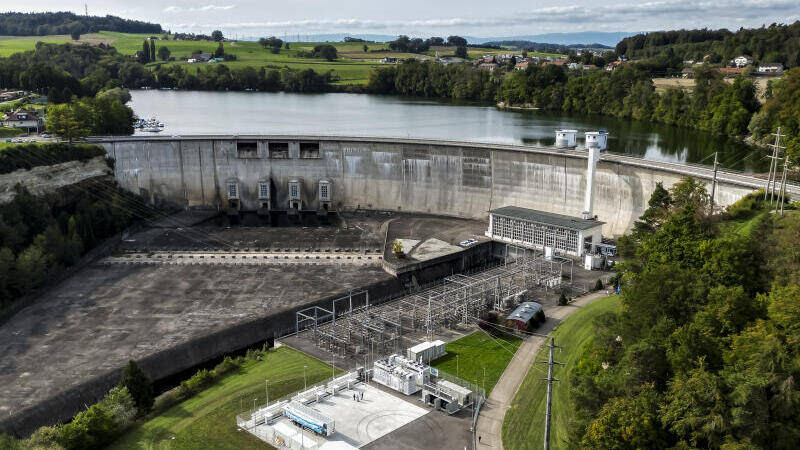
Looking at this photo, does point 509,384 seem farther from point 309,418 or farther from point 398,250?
point 398,250

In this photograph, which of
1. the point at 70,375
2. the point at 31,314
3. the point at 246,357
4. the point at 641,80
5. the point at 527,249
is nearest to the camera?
the point at 70,375

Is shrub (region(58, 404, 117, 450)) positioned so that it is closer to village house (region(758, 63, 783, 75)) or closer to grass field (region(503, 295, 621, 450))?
grass field (region(503, 295, 621, 450))

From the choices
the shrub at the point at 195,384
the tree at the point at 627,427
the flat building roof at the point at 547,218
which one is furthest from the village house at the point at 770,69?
the shrub at the point at 195,384

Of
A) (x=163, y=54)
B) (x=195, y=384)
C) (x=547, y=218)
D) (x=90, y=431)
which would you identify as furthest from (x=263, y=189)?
(x=163, y=54)

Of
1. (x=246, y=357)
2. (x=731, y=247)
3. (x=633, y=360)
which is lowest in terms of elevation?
(x=246, y=357)

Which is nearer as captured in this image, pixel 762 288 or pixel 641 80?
pixel 762 288

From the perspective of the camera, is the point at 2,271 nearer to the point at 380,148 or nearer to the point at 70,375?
the point at 70,375

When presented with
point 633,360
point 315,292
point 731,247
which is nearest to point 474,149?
point 315,292

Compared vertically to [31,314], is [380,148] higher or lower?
higher
